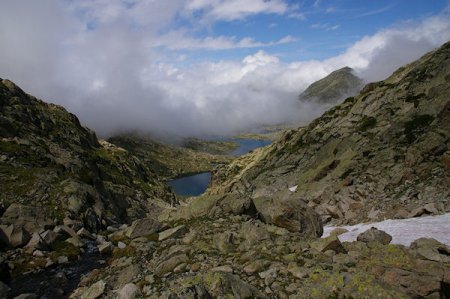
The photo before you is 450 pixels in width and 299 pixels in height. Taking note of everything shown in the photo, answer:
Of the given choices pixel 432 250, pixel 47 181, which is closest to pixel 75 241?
pixel 47 181

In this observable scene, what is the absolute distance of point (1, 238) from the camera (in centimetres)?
2917

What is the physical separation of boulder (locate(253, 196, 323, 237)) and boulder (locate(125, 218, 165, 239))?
10718 mm

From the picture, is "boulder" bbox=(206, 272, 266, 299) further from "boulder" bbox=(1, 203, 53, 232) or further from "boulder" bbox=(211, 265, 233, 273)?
"boulder" bbox=(1, 203, 53, 232)

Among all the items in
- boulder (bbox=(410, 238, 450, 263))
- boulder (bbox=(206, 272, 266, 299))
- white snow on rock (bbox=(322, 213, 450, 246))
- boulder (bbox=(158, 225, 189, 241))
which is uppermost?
boulder (bbox=(158, 225, 189, 241))

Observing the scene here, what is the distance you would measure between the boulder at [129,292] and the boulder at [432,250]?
18.6 m

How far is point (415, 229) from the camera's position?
31359 millimetres

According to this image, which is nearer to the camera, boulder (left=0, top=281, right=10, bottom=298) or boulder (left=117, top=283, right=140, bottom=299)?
boulder (left=117, top=283, right=140, bottom=299)

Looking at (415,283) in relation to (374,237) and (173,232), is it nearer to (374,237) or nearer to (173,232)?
(374,237)

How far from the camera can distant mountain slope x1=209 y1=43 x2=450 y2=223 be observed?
41.6 metres

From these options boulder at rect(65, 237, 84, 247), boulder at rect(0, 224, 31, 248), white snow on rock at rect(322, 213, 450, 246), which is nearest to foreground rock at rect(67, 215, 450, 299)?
boulder at rect(65, 237, 84, 247)

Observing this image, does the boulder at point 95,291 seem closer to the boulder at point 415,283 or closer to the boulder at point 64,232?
the boulder at point 64,232

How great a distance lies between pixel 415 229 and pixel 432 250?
34.8ft

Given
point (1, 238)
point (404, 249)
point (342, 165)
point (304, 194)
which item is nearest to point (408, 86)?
point (342, 165)

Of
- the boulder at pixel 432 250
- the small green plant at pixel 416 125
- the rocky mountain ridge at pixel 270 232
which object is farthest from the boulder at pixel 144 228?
the small green plant at pixel 416 125
